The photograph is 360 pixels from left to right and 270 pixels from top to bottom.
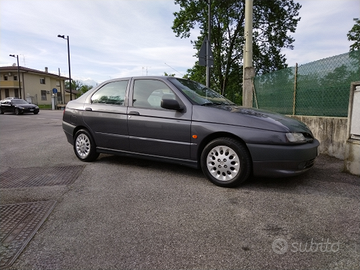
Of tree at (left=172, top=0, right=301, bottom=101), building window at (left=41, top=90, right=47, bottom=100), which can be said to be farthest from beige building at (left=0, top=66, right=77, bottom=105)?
tree at (left=172, top=0, right=301, bottom=101)

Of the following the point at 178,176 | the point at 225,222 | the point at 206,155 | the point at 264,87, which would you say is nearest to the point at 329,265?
the point at 225,222

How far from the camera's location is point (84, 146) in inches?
203

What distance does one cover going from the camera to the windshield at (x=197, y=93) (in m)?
4.17

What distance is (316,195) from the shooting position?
3.34 metres

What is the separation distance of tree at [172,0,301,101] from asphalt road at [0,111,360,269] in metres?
19.2

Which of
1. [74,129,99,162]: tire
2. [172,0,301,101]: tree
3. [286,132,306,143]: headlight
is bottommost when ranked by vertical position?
[74,129,99,162]: tire

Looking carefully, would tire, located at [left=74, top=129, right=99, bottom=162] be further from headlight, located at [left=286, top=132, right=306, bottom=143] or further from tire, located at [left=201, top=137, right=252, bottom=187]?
headlight, located at [left=286, top=132, right=306, bottom=143]

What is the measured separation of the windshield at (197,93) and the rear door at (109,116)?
1012 millimetres

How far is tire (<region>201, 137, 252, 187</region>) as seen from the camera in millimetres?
3551

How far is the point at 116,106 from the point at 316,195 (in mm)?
3385

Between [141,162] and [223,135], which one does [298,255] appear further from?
[141,162]

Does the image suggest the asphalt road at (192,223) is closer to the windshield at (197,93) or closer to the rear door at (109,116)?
the rear door at (109,116)

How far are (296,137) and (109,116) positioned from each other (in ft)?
10.0
